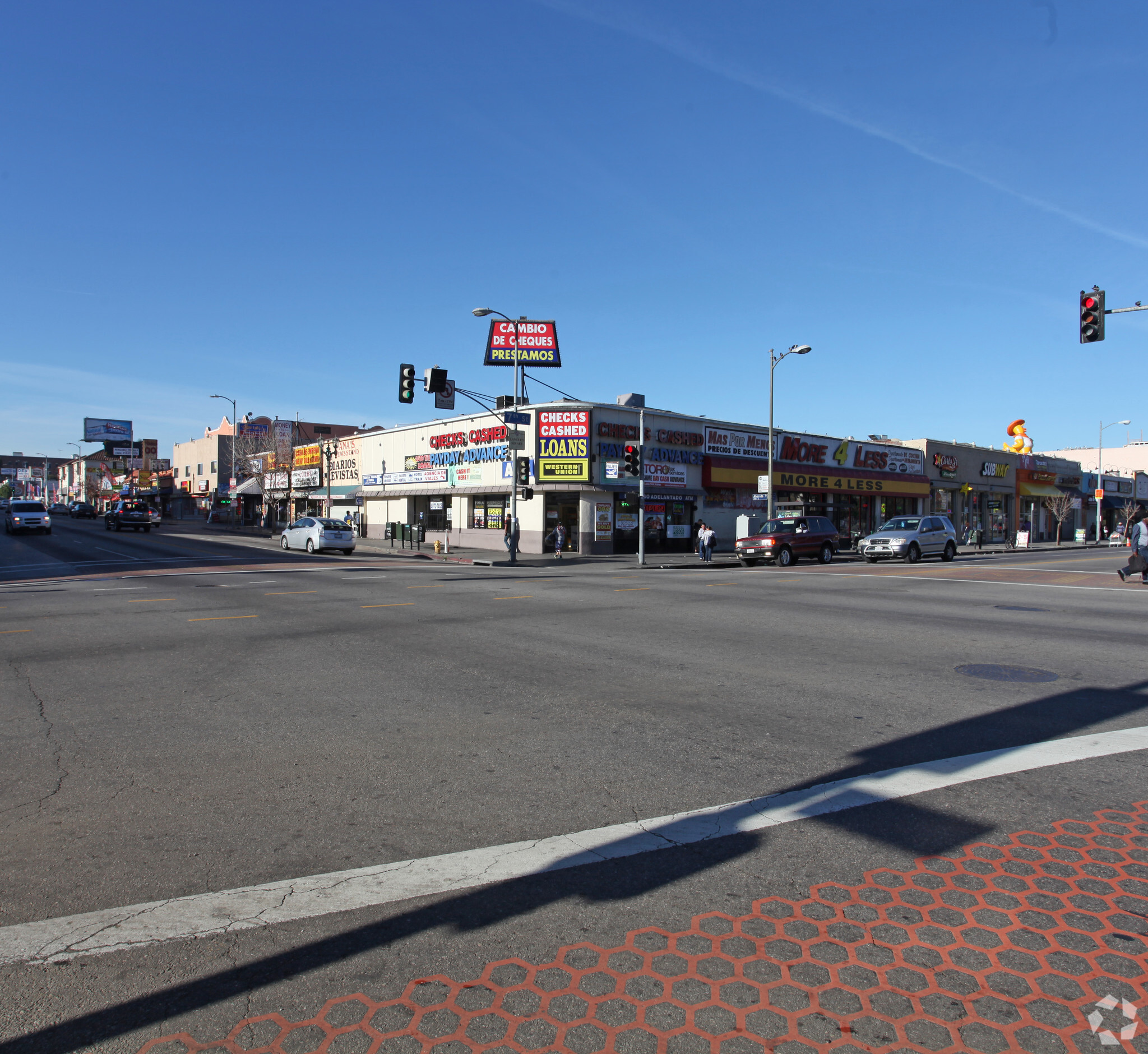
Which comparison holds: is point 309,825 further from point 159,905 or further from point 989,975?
point 989,975

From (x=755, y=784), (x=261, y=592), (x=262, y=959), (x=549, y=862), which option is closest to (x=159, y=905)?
(x=262, y=959)

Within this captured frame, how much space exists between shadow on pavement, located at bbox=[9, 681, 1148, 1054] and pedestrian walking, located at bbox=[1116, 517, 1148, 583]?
16.4m

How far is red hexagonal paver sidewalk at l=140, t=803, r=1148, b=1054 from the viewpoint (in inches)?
101

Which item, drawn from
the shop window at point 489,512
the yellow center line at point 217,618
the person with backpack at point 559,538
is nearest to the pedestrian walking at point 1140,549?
the yellow center line at point 217,618

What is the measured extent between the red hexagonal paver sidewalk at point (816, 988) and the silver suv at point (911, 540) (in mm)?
27797

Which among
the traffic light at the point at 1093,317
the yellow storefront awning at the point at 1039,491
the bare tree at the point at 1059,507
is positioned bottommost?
the bare tree at the point at 1059,507

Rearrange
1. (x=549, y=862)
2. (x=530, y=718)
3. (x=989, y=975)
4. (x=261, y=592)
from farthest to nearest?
(x=261, y=592)
(x=530, y=718)
(x=549, y=862)
(x=989, y=975)

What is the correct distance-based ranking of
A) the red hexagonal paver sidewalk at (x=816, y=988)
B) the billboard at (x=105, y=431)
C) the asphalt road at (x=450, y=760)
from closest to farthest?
the red hexagonal paver sidewalk at (x=816, y=988), the asphalt road at (x=450, y=760), the billboard at (x=105, y=431)

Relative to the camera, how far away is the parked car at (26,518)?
42375mm

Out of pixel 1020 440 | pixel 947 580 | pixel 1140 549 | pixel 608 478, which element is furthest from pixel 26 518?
pixel 1020 440

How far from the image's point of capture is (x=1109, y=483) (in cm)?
7469

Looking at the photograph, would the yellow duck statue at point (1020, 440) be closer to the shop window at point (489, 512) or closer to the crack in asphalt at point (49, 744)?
the shop window at point (489, 512)

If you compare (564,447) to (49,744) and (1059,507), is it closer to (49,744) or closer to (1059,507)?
(49,744)

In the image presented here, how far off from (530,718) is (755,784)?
2.19 meters
